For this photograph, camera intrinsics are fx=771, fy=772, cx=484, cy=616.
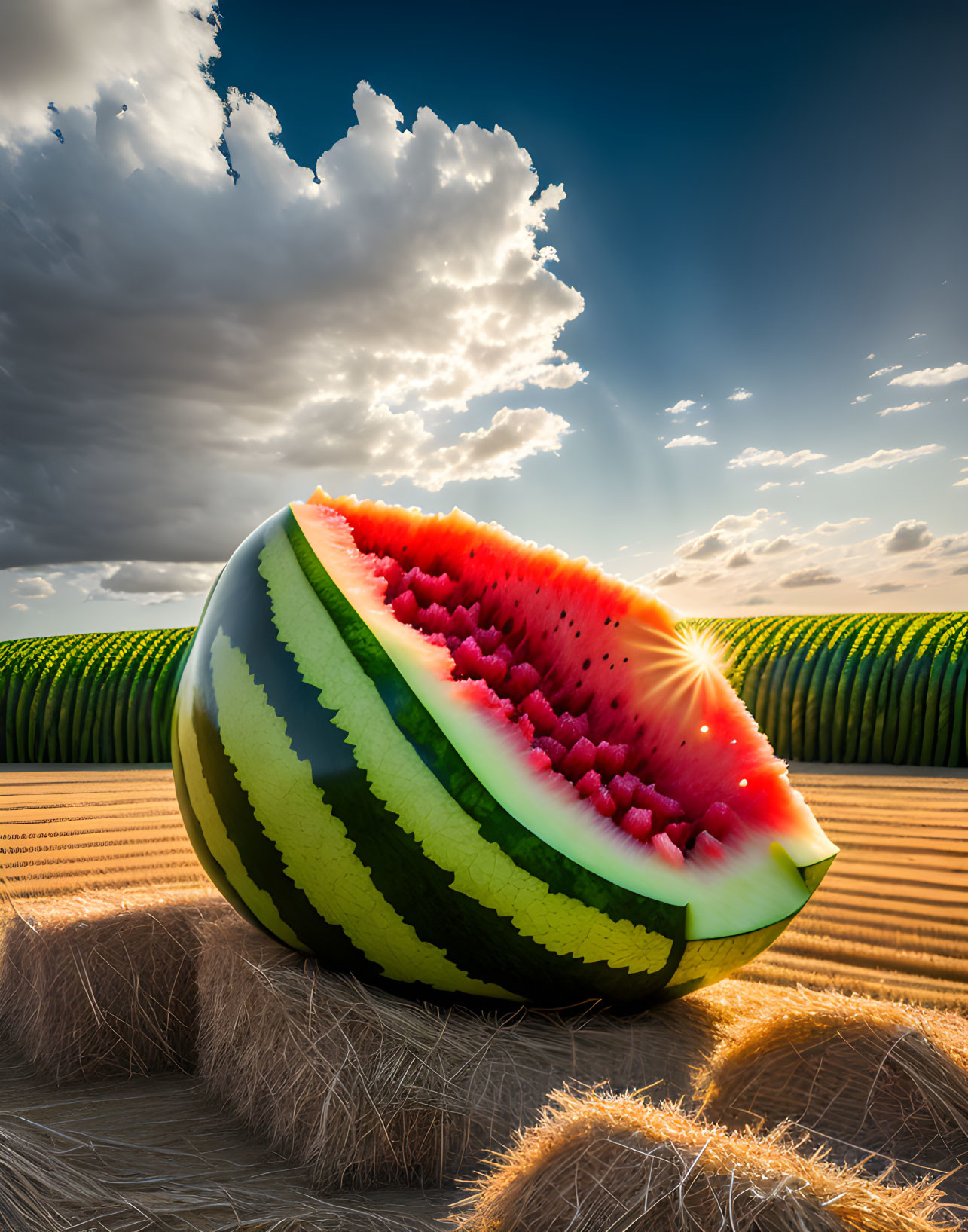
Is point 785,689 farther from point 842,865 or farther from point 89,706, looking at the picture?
point 89,706

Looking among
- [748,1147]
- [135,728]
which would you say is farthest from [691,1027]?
[135,728]

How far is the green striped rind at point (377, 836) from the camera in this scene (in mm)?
1304

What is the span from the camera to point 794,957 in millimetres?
2227

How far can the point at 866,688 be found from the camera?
23.2 ft

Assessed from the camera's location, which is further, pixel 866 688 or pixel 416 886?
pixel 866 688

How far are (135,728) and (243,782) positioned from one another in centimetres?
770

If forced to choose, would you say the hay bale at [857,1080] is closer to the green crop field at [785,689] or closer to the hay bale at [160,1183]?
the hay bale at [160,1183]

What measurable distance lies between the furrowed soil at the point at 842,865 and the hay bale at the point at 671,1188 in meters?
1.26

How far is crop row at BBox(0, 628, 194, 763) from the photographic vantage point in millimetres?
8352

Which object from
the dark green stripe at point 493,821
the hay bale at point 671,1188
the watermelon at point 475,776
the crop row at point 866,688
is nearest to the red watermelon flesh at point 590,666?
the watermelon at point 475,776

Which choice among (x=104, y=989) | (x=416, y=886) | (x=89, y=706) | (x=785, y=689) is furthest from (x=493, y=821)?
(x=89, y=706)

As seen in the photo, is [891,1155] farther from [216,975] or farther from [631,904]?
[216,975]

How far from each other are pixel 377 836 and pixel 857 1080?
88 centimetres

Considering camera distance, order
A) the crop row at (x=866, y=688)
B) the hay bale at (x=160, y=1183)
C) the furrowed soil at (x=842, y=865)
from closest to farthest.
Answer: the hay bale at (x=160, y=1183) → the furrowed soil at (x=842, y=865) → the crop row at (x=866, y=688)
